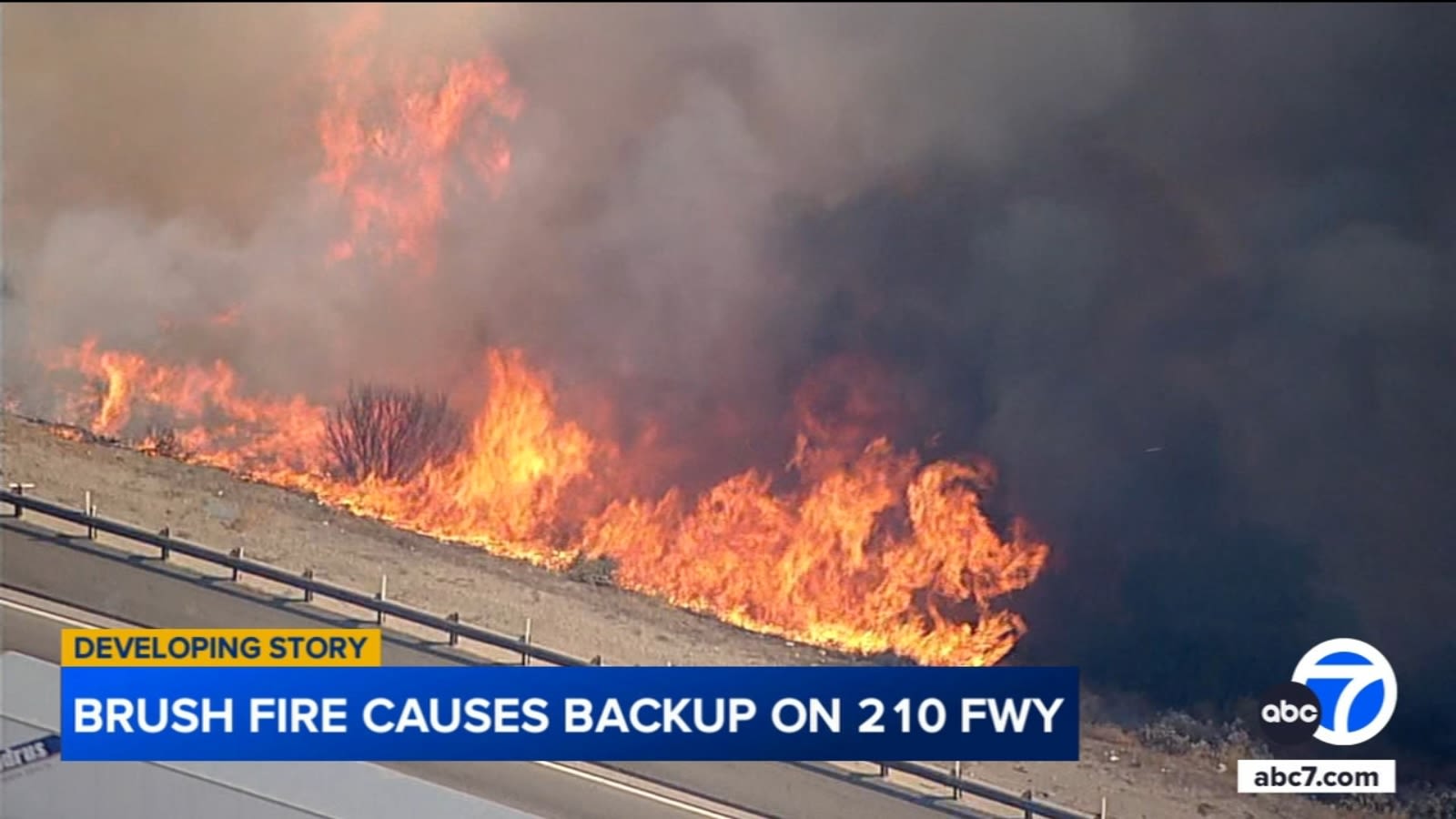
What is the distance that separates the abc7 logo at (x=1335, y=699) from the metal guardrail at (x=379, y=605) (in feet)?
7.13

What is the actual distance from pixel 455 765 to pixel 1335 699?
28.9 feet

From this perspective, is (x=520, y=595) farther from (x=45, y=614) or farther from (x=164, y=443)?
(x=164, y=443)

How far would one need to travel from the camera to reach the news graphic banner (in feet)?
44.1

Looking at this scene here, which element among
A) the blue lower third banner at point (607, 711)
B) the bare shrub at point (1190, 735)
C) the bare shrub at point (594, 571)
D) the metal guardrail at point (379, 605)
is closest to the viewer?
the blue lower third banner at point (607, 711)

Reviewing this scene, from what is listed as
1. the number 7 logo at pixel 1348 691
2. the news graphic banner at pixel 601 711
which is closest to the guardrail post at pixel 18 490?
the news graphic banner at pixel 601 711

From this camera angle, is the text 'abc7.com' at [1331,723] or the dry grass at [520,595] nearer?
the text 'abc7.com' at [1331,723]

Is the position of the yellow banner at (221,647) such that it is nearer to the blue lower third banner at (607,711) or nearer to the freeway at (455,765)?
the freeway at (455,765)

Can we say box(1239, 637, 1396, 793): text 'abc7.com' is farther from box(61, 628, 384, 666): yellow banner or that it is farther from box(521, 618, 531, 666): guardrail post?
box(61, 628, 384, 666): yellow banner

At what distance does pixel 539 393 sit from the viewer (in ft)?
70.6

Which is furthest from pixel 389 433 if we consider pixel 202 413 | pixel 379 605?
pixel 379 605

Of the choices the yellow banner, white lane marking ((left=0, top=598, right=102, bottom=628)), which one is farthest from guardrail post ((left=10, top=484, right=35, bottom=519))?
the yellow banner

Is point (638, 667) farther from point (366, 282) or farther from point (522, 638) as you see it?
point (366, 282)

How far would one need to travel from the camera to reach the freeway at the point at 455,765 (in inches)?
539

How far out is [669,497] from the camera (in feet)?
66.3
